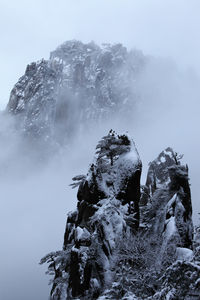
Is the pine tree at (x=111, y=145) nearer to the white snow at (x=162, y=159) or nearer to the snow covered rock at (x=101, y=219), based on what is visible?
the snow covered rock at (x=101, y=219)

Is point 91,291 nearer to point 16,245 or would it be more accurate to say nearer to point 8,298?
point 8,298

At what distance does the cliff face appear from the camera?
1886cm

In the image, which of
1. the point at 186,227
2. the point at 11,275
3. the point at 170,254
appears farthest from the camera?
the point at 11,275

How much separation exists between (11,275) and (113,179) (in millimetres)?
140747

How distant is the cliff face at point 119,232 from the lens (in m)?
18.9

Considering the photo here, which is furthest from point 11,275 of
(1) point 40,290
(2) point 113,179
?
(2) point 113,179

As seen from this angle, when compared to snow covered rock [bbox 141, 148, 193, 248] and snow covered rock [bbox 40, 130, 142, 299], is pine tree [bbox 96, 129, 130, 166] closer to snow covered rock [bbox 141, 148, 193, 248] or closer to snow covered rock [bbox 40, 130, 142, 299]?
snow covered rock [bbox 40, 130, 142, 299]

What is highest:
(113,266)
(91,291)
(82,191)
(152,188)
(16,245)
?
(16,245)

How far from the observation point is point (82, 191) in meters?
25.7

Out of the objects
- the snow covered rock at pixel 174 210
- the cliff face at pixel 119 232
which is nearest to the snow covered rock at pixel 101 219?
the cliff face at pixel 119 232

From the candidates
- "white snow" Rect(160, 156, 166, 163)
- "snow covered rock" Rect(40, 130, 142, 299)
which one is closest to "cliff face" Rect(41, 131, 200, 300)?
"snow covered rock" Rect(40, 130, 142, 299)

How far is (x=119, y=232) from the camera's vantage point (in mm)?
21312

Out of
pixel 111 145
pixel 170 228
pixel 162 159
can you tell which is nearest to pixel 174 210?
pixel 170 228

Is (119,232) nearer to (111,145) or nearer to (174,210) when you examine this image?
(174,210)
